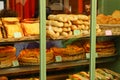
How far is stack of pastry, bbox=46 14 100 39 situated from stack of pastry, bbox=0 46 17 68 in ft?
1.24

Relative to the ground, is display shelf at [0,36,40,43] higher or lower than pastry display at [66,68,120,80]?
higher

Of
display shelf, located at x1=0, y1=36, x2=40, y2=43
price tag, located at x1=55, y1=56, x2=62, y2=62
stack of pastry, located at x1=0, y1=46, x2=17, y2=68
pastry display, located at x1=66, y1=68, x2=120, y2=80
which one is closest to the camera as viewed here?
display shelf, located at x1=0, y1=36, x2=40, y2=43

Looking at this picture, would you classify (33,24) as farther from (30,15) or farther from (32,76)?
(30,15)

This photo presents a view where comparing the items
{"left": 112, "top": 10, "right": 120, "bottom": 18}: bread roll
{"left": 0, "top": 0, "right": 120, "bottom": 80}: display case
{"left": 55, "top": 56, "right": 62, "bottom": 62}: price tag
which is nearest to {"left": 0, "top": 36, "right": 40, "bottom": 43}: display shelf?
{"left": 0, "top": 0, "right": 120, "bottom": 80}: display case

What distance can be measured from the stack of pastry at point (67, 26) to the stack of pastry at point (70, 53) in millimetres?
246

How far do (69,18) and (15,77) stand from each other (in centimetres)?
75

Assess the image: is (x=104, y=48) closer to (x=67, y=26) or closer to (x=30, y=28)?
(x=67, y=26)

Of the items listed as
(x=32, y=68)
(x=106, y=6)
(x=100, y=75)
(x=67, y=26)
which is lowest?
(x=100, y=75)

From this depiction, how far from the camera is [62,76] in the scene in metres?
2.64

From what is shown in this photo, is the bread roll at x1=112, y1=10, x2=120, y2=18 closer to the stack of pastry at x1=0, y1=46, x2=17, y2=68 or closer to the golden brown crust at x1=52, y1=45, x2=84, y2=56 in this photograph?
the golden brown crust at x1=52, y1=45, x2=84, y2=56

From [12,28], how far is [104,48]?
3.49 ft

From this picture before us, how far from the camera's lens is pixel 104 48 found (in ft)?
8.79

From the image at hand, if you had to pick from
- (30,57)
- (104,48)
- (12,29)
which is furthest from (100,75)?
(12,29)

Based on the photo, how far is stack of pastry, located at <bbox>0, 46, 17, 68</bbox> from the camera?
7.01 ft
